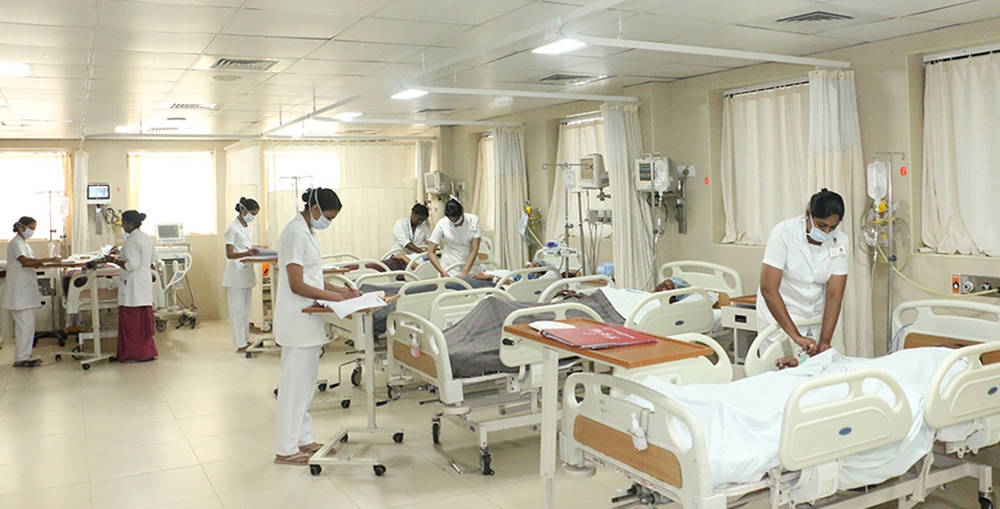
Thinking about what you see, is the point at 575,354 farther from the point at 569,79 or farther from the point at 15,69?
the point at 15,69

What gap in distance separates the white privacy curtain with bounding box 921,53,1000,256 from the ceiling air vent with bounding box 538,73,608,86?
2336 millimetres

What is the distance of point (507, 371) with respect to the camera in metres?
4.04

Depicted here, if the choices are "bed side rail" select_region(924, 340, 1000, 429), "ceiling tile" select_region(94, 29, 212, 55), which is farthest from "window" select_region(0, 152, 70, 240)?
"bed side rail" select_region(924, 340, 1000, 429)

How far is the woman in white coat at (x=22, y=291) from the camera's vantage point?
7309 millimetres

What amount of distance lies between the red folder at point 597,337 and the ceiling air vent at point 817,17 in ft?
7.77

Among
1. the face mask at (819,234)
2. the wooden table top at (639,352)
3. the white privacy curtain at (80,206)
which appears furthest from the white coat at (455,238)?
the white privacy curtain at (80,206)

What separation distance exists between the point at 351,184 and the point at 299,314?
591 centimetres

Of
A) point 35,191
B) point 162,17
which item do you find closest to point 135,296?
point 35,191

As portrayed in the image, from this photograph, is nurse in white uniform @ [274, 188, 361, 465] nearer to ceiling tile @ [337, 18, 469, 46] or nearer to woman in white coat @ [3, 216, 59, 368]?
ceiling tile @ [337, 18, 469, 46]

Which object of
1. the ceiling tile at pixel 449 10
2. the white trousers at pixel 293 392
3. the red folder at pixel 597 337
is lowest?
the white trousers at pixel 293 392

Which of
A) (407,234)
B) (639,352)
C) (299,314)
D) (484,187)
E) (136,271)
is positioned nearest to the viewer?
(639,352)

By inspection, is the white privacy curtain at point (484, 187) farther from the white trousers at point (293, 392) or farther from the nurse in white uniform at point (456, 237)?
the white trousers at point (293, 392)

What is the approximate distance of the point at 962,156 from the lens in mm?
4742

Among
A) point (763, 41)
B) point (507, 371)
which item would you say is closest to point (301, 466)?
point (507, 371)
